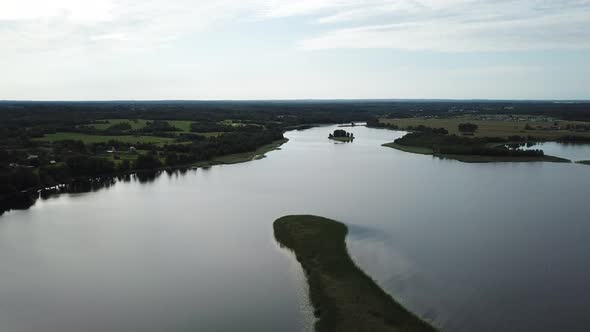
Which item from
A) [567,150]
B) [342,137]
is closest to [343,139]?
[342,137]

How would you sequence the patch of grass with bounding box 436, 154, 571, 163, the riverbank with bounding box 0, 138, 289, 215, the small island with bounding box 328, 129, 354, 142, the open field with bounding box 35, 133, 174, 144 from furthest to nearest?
1. the small island with bounding box 328, 129, 354, 142
2. the open field with bounding box 35, 133, 174, 144
3. the patch of grass with bounding box 436, 154, 571, 163
4. the riverbank with bounding box 0, 138, 289, 215

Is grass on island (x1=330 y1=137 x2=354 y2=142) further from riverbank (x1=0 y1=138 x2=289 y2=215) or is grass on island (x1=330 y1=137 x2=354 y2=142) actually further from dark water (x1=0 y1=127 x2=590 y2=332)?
dark water (x1=0 y1=127 x2=590 y2=332)

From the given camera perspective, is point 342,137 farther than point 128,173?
Yes

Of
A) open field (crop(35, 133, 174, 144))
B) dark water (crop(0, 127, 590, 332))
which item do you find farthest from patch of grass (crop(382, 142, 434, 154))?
open field (crop(35, 133, 174, 144))

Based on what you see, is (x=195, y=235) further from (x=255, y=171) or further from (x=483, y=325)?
(x=255, y=171)

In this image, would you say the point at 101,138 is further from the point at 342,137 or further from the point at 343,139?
the point at 342,137

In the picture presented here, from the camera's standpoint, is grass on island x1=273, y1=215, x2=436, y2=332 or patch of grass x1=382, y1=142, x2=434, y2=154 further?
patch of grass x1=382, y1=142, x2=434, y2=154
